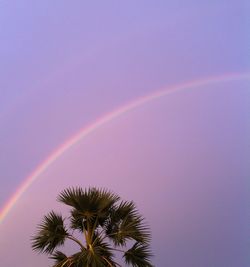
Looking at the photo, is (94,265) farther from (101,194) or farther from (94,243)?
(101,194)

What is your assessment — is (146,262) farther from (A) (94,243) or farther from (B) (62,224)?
(B) (62,224)

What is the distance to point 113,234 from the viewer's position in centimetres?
1193

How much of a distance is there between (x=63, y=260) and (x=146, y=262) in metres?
2.15

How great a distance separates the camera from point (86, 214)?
469 inches

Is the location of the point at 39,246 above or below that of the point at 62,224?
below

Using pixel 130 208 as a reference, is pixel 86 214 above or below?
below

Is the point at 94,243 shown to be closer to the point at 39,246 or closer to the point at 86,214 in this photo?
the point at 86,214

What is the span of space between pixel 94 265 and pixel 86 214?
147cm

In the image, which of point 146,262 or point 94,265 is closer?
point 94,265

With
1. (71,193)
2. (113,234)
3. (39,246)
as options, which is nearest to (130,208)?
(113,234)

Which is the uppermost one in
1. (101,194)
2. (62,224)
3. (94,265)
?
(101,194)

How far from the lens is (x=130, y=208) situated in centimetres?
1227

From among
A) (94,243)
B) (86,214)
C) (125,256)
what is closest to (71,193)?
(86,214)

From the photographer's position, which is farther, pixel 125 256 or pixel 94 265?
pixel 125 256
